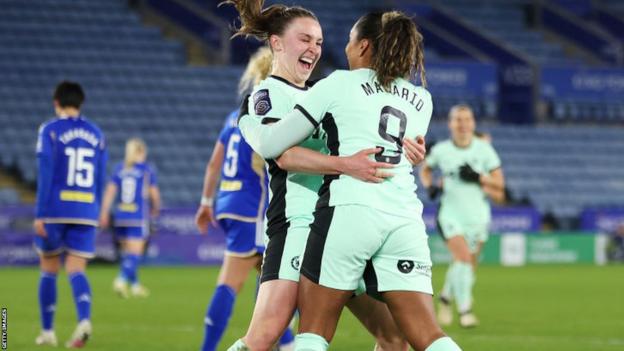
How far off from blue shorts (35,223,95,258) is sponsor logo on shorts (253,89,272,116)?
474 cm

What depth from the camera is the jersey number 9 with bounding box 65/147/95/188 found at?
1050 cm

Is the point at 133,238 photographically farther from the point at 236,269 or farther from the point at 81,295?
the point at 236,269

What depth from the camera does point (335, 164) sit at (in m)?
5.42

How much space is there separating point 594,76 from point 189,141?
1144 cm

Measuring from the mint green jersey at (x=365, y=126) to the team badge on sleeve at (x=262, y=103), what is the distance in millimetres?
509

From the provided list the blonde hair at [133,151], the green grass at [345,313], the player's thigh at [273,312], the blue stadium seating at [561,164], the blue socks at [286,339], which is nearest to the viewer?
the player's thigh at [273,312]

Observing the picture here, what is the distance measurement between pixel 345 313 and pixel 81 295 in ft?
15.3

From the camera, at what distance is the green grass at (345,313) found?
10.9 metres

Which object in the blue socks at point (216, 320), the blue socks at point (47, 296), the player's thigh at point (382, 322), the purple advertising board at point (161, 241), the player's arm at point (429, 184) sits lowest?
the purple advertising board at point (161, 241)

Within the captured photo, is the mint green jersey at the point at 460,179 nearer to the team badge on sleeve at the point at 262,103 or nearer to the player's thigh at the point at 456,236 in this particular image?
the player's thigh at the point at 456,236

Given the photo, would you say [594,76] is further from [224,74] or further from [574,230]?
[224,74]

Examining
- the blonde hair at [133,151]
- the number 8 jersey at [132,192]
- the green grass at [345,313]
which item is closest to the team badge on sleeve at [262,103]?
the green grass at [345,313]

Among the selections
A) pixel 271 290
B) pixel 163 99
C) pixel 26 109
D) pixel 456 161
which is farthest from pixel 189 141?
pixel 271 290

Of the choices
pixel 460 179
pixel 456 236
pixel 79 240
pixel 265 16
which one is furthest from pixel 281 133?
pixel 460 179
